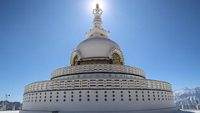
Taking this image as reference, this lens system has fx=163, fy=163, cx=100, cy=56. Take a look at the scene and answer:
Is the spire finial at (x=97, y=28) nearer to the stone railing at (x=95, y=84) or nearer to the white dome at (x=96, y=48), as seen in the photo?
the white dome at (x=96, y=48)

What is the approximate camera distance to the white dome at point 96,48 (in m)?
Answer: 39.5

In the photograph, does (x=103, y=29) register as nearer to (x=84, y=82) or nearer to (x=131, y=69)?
(x=131, y=69)

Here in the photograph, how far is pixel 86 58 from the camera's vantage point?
129 ft

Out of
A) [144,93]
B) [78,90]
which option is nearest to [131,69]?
[144,93]

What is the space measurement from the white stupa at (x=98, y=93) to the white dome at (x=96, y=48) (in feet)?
20.9

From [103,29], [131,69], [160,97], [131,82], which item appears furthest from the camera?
[103,29]

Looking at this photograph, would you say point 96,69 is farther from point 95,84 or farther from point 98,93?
point 98,93

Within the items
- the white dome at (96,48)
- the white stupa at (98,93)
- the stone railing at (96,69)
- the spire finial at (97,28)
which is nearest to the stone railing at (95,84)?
the white stupa at (98,93)

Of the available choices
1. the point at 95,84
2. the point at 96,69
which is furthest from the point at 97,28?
the point at 95,84

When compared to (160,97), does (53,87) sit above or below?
above

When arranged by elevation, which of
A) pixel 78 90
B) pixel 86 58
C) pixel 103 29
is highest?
pixel 103 29

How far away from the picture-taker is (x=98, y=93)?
27.9 meters

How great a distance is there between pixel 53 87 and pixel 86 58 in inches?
465

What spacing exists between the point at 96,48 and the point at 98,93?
14617 millimetres
